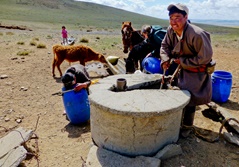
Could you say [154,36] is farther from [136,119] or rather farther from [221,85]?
[136,119]

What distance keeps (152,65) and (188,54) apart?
5.88 feet

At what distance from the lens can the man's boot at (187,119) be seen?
3.66 m

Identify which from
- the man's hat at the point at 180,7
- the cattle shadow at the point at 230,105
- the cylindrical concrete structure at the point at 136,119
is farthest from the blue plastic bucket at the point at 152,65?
the man's hat at the point at 180,7

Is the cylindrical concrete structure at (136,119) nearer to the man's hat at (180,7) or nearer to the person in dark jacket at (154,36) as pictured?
the man's hat at (180,7)

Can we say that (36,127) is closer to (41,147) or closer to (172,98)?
(41,147)

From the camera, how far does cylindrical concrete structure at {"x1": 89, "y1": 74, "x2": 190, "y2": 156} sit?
2.86 m

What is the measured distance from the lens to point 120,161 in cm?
289

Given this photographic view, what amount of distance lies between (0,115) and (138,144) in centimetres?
335

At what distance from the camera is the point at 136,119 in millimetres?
2861

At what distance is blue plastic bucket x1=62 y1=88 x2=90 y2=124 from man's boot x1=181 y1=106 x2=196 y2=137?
1.80m

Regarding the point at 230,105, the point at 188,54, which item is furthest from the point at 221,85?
the point at 188,54

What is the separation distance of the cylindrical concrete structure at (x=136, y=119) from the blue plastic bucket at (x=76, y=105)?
904 millimetres

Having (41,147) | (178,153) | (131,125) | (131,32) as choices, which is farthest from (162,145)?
(131,32)

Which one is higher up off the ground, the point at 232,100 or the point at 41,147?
the point at 232,100
